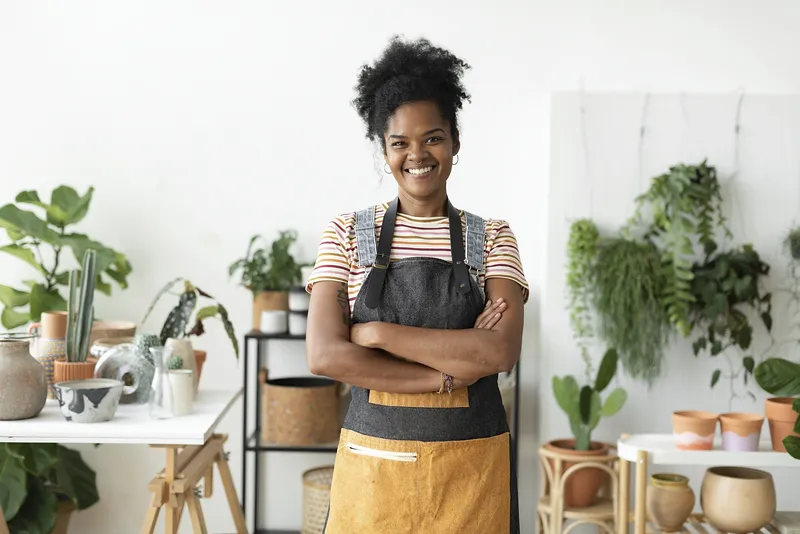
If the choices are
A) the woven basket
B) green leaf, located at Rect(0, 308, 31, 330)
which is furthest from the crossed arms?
green leaf, located at Rect(0, 308, 31, 330)

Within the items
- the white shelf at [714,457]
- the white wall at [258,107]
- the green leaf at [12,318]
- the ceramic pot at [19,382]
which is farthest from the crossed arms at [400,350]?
the green leaf at [12,318]

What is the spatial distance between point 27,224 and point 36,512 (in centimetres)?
111

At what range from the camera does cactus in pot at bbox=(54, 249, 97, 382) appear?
8.67 feet

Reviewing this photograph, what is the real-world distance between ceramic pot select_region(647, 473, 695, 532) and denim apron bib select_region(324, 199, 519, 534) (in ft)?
4.06

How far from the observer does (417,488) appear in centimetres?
178

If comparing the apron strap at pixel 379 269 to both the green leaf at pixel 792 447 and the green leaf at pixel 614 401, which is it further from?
the green leaf at pixel 614 401

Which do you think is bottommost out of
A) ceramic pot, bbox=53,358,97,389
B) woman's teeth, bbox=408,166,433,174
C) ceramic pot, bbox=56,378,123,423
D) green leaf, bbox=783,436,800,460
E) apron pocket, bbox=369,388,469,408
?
green leaf, bbox=783,436,800,460

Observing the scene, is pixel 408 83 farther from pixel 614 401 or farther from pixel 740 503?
pixel 614 401

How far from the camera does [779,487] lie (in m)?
3.72

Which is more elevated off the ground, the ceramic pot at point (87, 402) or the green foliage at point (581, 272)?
the green foliage at point (581, 272)

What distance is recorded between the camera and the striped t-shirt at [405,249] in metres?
1.86

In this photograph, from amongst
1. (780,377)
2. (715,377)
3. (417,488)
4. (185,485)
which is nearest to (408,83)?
(417,488)

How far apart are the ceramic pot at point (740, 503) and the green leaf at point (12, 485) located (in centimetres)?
240

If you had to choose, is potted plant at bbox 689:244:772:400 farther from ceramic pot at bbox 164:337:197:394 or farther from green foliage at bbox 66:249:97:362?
green foliage at bbox 66:249:97:362
